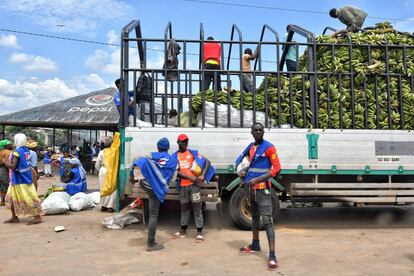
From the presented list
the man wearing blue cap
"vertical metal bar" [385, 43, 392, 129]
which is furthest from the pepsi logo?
"vertical metal bar" [385, 43, 392, 129]

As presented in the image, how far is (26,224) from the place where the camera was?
271 inches

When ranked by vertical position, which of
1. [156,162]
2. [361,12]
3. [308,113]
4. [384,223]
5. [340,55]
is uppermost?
[361,12]

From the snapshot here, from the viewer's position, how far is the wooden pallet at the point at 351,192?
6387mm

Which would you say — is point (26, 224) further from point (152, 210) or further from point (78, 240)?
point (152, 210)

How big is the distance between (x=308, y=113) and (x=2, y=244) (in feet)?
16.8

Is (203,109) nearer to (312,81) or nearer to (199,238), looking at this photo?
(312,81)

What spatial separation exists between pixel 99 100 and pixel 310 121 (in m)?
13.0

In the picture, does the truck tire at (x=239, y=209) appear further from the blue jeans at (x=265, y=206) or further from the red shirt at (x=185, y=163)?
the blue jeans at (x=265, y=206)

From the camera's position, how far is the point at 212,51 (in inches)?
269

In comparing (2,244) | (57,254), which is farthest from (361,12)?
(2,244)

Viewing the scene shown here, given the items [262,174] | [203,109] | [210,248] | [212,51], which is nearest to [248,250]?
[210,248]

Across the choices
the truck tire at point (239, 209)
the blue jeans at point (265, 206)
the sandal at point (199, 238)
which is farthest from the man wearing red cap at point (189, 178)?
the blue jeans at point (265, 206)

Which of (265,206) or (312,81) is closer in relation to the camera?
(265,206)

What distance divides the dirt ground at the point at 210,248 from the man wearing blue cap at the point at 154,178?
0.32 m
